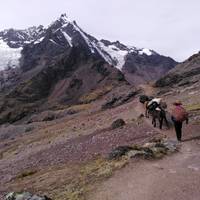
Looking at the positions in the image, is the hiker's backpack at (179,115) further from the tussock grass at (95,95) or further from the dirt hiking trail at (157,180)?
the tussock grass at (95,95)

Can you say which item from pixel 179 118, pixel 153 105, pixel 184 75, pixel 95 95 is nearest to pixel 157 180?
pixel 179 118

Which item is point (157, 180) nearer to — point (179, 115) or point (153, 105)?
point (179, 115)

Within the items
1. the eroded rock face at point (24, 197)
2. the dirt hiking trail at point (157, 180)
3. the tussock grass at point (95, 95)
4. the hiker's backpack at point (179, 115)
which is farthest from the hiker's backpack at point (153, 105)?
the tussock grass at point (95, 95)

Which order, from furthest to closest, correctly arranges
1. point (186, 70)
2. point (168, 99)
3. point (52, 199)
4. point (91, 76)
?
1. point (91, 76)
2. point (186, 70)
3. point (168, 99)
4. point (52, 199)

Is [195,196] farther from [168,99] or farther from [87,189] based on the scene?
[168,99]

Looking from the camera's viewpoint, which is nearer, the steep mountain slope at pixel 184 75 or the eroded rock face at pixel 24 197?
the eroded rock face at pixel 24 197

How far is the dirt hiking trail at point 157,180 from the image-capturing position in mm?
22391

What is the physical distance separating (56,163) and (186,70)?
7896cm

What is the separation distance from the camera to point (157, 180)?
955 inches

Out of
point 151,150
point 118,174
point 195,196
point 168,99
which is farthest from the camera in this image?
point 168,99

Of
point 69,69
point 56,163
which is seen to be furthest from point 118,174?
point 69,69

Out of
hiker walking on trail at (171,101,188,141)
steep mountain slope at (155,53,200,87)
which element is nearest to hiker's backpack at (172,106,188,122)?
hiker walking on trail at (171,101,188,141)

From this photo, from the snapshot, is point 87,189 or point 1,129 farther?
point 1,129

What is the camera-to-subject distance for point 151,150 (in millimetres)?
29234
